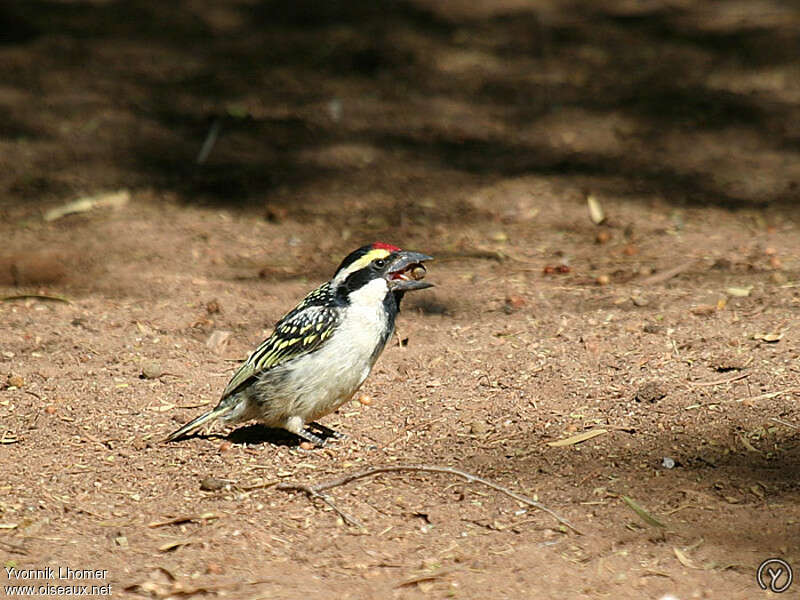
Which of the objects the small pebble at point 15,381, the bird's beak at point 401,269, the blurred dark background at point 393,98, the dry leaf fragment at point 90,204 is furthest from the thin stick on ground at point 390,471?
the dry leaf fragment at point 90,204

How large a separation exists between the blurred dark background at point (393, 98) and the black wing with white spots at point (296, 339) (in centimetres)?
345

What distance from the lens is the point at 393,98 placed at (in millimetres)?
10414

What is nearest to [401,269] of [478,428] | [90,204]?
[478,428]

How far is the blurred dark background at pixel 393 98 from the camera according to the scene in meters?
8.98

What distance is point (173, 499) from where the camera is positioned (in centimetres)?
468

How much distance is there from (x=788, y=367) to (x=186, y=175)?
Result: 17.9ft

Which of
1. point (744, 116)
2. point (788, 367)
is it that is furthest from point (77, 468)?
point (744, 116)

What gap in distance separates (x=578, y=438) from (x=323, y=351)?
1.28 metres

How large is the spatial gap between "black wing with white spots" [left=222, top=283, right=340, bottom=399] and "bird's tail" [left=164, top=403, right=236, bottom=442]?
7 centimetres

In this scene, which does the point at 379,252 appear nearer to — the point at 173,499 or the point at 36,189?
the point at 173,499

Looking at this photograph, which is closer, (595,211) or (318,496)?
(318,496)

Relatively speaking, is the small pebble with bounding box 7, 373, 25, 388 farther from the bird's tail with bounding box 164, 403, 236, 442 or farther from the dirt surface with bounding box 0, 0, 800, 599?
the bird's tail with bounding box 164, 403, 236, 442

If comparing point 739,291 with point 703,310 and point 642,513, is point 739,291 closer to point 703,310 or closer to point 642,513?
point 703,310

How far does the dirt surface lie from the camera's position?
430 cm
